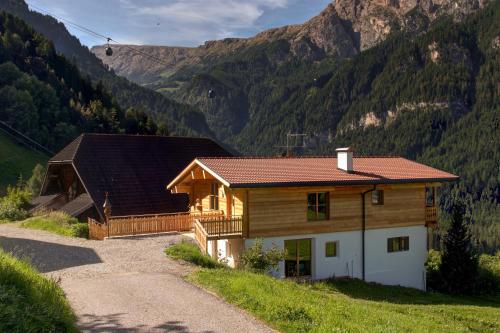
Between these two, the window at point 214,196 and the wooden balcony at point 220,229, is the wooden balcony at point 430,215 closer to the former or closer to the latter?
the wooden balcony at point 220,229

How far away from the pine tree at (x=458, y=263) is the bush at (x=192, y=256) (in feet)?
50.7

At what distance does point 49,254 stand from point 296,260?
10879 mm

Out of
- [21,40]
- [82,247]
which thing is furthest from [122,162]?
[21,40]

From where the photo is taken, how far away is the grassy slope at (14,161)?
61.9 m

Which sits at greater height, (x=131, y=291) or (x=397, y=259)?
(x=131, y=291)

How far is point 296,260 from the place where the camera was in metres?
24.4

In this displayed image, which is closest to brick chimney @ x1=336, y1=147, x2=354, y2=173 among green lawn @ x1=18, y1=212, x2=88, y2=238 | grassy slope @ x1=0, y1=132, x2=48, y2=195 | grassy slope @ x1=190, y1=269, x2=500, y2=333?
grassy slope @ x1=190, y1=269, x2=500, y2=333

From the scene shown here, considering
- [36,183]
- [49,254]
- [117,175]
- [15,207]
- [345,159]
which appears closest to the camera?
[49,254]

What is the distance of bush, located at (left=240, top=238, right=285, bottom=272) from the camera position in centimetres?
2069

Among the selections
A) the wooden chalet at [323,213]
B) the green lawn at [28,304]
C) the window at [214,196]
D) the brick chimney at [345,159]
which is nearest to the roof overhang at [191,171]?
the wooden chalet at [323,213]

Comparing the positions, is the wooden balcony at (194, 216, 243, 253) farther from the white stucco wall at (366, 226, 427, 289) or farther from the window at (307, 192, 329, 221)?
the white stucco wall at (366, 226, 427, 289)

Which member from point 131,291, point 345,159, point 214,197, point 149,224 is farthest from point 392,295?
point 131,291

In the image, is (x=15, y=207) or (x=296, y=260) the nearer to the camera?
(x=296, y=260)

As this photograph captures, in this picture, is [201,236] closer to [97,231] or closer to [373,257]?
[97,231]
